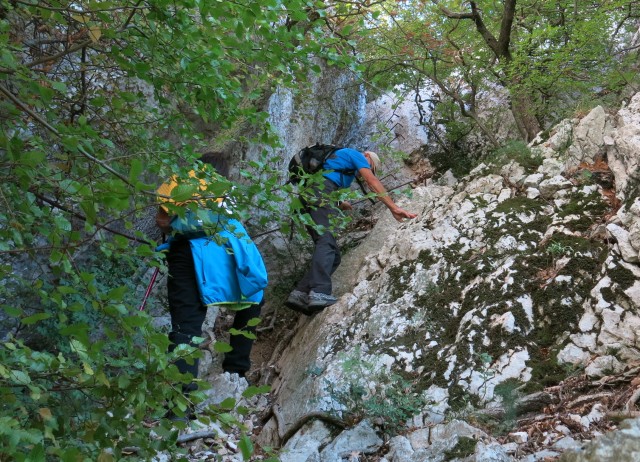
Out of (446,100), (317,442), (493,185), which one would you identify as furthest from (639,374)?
(446,100)

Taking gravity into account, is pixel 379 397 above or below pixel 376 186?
below

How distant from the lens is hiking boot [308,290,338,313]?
569cm

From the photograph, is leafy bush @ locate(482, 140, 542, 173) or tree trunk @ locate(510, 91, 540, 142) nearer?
leafy bush @ locate(482, 140, 542, 173)

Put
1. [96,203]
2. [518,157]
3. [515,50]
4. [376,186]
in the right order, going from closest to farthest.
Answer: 1. [96,203]
2. [376,186]
3. [518,157]
4. [515,50]

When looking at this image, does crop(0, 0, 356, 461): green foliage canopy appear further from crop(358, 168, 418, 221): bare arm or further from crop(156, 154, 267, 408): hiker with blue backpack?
crop(358, 168, 418, 221): bare arm

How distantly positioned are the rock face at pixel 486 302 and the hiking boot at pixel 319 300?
0.10 m

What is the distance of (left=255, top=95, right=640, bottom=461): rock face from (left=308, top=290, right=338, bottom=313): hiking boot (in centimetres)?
10

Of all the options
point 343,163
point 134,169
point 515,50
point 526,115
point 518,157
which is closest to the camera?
point 134,169

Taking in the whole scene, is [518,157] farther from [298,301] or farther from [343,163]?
[298,301]

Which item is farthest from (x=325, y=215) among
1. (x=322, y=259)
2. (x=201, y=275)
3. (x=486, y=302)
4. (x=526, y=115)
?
(x=526, y=115)

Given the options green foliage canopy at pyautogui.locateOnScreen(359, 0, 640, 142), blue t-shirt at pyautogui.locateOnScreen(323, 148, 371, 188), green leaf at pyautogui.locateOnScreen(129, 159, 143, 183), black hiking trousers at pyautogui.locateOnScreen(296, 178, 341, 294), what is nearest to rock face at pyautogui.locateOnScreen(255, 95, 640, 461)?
black hiking trousers at pyautogui.locateOnScreen(296, 178, 341, 294)

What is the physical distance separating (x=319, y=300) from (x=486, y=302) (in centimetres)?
186

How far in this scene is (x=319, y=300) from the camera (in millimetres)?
5703

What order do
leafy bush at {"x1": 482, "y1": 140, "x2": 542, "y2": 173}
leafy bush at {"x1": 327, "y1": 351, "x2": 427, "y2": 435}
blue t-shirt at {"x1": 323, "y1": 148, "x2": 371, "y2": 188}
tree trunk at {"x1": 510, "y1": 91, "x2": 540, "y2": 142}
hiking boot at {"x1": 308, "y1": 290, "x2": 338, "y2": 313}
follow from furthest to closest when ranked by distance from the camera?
1. tree trunk at {"x1": 510, "y1": 91, "x2": 540, "y2": 142}
2. blue t-shirt at {"x1": 323, "y1": 148, "x2": 371, "y2": 188}
3. hiking boot at {"x1": 308, "y1": 290, "x2": 338, "y2": 313}
4. leafy bush at {"x1": 482, "y1": 140, "x2": 542, "y2": 173}
5. leafy bush at {"x1": 327, "y1": 351, "x2": 427, "y2": 435}
